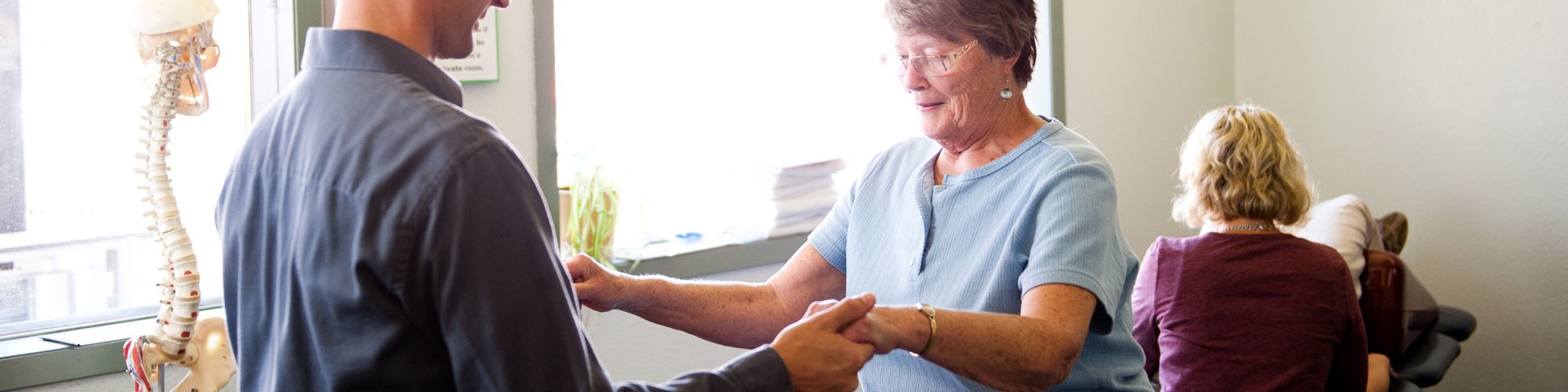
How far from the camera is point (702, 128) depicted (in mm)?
3414

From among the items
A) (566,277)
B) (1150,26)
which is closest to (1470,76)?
(1150,26)

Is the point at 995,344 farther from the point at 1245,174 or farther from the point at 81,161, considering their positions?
the point at 81,161

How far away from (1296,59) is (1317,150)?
324 millimetres

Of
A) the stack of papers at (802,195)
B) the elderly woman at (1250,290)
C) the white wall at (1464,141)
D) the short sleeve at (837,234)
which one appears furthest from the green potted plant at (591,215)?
the white wall at (1464,141)

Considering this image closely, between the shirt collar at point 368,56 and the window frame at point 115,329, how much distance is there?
35.5 inches

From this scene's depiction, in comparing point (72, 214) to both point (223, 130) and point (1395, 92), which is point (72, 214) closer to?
point (223, 130)

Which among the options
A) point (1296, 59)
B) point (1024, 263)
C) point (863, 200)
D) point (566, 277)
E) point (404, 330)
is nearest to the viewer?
point (404, 330)

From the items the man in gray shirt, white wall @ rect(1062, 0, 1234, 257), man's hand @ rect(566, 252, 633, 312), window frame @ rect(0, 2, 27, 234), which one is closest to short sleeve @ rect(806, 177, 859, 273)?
man's hand @ rect(566, 252, 633, 312)

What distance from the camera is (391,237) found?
38.3 inches

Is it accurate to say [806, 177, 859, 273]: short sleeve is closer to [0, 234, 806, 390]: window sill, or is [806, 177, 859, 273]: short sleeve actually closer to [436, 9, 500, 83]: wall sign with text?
[436, 9, 500, 83]: wall sign with text

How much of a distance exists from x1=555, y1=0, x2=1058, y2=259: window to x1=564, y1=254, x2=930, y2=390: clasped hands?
1.41 m

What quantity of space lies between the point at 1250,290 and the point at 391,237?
1.86 m

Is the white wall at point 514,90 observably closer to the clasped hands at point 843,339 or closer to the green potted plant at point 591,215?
the green potted plant at point 591,215

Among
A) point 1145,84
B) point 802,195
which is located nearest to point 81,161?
point 802,195
